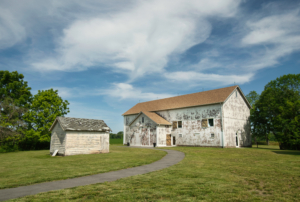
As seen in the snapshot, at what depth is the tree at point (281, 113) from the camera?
78.8 ft

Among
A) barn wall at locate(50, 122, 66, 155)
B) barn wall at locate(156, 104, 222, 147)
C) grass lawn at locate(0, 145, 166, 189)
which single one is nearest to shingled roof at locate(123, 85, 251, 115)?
barn wall at locate(156, 104, 222, 147)

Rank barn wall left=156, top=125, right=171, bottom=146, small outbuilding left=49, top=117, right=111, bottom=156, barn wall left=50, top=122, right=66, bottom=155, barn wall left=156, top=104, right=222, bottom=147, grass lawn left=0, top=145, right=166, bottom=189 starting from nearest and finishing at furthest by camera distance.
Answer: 1. grass lawn left=0, top=145, right=166, bottom=189
2. small outbuilding left=49, top=117, right=111, bottom=156
3. barn wall left=50, top=122, right=66, bottom=155
4. barn wall left=156, top=104, right=222, bottom=147
5. barn wall left=156, top=125, right=171, bottom=146

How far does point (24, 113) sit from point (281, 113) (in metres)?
43.2

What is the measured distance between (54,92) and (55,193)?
3711cm

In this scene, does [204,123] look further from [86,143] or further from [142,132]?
[86,143]

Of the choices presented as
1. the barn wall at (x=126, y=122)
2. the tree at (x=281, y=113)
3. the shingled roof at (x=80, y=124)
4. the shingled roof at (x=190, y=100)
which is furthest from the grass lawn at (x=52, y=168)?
the barn wall at (x=126, y=122)

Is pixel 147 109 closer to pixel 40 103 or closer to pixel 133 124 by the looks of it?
pixel 133 124

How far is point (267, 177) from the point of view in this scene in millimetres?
9039

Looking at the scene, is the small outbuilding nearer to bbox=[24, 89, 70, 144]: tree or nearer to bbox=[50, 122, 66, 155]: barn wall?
bbox=[50, 122, 66, 155]: barn wall

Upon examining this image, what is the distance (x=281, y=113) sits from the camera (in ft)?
90.3

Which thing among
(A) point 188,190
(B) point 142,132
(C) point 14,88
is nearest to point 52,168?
(A) point 188,190

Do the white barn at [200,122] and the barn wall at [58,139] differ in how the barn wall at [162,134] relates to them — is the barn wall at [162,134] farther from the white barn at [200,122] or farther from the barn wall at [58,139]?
the barn wall at [58,139]

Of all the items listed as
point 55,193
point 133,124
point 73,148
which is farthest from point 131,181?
point 133,124

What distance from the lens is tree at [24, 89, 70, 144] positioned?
34875 mm
